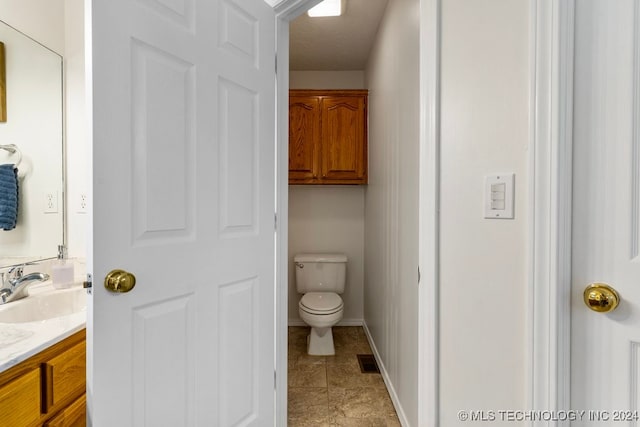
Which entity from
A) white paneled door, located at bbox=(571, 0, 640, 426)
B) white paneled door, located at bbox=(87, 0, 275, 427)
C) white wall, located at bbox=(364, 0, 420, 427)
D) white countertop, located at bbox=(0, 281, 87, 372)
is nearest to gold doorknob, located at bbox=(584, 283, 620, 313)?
white paneled door, located at bbox=(571, 0, 640, 426)

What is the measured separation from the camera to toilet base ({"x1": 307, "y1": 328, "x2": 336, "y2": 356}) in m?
2.46

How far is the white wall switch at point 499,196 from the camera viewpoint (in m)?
0.78

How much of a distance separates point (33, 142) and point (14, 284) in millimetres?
608

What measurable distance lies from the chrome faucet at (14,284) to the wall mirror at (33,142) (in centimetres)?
6

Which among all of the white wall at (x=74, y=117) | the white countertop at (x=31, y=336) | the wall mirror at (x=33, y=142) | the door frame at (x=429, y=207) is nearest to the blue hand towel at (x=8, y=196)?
the wall mirror at (x=33, y=142)

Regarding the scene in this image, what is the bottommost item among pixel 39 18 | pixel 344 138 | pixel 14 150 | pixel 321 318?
pixel 321 318

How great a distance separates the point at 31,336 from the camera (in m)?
0.86

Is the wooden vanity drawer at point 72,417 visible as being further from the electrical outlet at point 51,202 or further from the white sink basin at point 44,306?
the electrical outlet at point 51,202

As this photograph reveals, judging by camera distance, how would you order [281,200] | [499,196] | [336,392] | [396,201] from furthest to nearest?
[336,392] < [396,201] < [281,200] < [499,196]

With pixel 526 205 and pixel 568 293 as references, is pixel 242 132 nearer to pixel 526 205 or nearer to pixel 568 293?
pixel 526 205

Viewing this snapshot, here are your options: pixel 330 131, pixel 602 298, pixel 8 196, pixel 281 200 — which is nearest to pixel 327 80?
pixel 330 131

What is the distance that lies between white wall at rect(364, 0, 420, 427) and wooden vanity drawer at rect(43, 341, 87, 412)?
127cm

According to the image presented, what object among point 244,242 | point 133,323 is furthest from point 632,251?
point 133,323

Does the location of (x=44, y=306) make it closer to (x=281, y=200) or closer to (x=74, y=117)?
(x=74, y=117)
